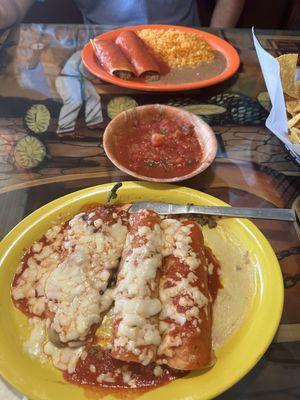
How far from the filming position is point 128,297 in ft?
3.20

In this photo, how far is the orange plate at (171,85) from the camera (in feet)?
5.81

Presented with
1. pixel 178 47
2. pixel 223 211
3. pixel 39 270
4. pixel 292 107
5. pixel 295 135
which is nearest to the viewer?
pixel 39 270

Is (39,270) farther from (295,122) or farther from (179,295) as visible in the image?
(295,122)

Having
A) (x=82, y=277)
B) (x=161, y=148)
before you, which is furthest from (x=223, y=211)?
(x=82, y=277)

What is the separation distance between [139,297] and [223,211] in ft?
1.38

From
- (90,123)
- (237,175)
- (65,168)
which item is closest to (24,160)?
(65,168)

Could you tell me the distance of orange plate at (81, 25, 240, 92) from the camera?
1.77 meters

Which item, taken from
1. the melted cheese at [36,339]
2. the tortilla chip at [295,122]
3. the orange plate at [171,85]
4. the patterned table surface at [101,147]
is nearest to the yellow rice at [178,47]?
the orange plate at [171,85]

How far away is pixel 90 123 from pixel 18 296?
81cm

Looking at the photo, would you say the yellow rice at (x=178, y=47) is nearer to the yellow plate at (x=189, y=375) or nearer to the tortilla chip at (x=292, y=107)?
the tortilla chip at (x=292, y=107)

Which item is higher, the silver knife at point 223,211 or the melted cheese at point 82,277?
the silver knife at point 223,211

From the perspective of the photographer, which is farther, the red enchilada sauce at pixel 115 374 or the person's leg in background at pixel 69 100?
the person's leg in background at pixel 69 100

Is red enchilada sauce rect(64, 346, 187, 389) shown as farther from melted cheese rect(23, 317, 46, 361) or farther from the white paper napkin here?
the white paper napkin

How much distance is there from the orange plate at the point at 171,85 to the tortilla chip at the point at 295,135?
20.9 inches
